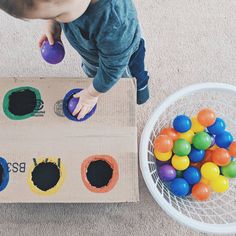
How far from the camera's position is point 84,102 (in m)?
0.76

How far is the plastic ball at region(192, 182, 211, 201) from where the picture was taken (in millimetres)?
901

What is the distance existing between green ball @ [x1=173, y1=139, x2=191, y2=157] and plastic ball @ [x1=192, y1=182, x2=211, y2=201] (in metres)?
0.08

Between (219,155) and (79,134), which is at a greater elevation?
(79,134)

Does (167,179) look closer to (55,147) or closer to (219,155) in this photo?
(219,155)

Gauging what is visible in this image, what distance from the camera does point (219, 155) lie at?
2.94 feet

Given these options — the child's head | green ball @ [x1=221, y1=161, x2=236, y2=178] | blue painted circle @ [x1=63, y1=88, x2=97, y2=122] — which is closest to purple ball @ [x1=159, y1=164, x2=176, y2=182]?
green ball @ [x1=221, y1=161, x2=236, y2=178]

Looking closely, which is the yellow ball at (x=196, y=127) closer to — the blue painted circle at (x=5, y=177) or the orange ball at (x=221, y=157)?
the orange ball at (x=221, y=157)

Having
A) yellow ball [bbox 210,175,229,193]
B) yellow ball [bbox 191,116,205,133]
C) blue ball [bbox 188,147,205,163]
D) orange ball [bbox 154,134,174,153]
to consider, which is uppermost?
orange ball [bbox 154,134,174,153]

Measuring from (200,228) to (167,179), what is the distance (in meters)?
0.15

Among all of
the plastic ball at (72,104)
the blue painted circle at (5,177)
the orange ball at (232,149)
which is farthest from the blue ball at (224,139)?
the blue painted circle at (5,177)

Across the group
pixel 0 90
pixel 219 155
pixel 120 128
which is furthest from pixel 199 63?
pixel 0 90

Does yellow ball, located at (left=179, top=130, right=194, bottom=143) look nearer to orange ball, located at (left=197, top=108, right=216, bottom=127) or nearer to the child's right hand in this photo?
orange ball, located at (left=197, top=108, right=216, bottom=127)

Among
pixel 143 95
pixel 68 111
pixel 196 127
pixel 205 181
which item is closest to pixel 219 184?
pixel 205 181

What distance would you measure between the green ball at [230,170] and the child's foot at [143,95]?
0.84 ft
